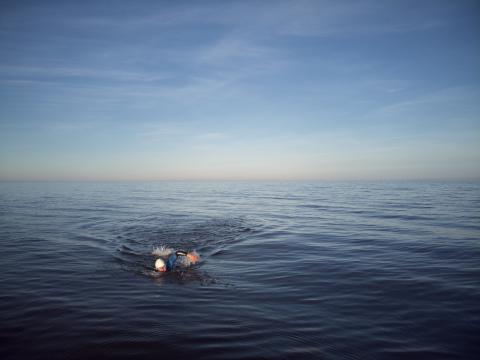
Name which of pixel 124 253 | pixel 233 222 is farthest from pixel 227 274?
pixel 233 222

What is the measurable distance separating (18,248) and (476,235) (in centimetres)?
2135

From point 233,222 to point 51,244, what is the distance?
1083cm

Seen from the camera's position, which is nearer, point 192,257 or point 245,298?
point 245,298

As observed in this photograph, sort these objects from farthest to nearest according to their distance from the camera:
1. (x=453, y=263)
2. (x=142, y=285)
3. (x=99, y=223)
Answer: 1. (x=99, y=223)
2. (x=453, y=263)
3. (x=142, y=285)

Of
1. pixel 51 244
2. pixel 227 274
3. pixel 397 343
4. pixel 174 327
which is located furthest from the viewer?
pixel 51 244

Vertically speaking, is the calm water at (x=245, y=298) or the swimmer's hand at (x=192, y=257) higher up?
the swimmer's hand at (x=192, y=257)

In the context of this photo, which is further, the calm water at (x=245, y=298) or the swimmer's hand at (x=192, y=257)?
the swimmer's hand at (x=192, y=257)

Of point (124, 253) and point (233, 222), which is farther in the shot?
point (233, 222)

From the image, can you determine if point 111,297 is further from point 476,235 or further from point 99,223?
point 476,235

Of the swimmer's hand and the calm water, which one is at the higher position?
the swimmer's hand

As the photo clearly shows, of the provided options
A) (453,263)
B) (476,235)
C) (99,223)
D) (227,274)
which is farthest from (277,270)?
(99,223)

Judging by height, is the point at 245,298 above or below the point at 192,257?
below

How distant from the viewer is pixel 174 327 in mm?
5277

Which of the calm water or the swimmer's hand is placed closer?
the calm water
